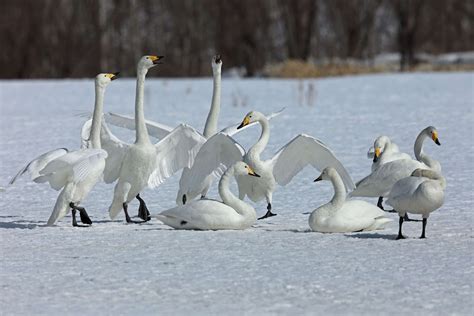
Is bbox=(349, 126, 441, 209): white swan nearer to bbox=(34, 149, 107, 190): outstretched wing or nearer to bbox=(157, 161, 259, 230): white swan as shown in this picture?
bbox=(157, 161, 259, 230): white swan

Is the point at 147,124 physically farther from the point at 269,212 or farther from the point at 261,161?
the point at 269,212

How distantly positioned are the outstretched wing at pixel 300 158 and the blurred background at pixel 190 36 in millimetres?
18896

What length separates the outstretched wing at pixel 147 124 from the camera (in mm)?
8016

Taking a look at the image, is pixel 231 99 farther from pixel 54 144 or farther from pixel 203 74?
pixel 203 74

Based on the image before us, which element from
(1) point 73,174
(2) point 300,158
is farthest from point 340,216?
(1) point 73,174

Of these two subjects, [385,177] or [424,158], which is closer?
[385,177]

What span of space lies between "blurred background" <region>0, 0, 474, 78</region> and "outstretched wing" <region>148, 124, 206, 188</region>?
62.5ft

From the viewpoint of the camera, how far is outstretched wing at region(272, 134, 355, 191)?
290 inches

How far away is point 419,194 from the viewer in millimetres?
5961

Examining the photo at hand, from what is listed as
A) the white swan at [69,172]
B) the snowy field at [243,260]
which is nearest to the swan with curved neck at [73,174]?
the white swan at [69,172]

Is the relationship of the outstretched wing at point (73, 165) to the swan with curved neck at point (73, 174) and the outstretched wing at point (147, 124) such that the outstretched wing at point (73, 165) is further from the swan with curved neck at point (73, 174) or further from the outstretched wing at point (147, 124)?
the outstretched wing at point (147, 124)

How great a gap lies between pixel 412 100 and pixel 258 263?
11043 mm

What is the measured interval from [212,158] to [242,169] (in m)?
0.66

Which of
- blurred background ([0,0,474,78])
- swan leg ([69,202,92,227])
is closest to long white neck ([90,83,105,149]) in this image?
swan leg ([69,202,92,227])
